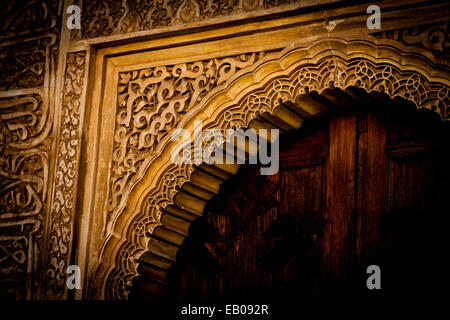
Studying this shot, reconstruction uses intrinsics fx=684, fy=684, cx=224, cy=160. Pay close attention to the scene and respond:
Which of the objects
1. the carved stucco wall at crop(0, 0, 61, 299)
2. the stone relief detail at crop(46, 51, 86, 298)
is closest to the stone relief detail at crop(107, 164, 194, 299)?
the stone relief detail at crop(46, 51, 86, 298)

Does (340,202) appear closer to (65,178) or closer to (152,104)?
(152,104)

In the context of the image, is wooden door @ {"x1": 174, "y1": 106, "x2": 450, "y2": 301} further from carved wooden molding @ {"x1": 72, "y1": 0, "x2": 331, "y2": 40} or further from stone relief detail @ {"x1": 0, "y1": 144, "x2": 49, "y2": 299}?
stone relief detail @ {"x1": 0, "y1": 144, "x2": 49, "y2": 299}

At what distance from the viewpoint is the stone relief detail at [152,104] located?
3.09 meters

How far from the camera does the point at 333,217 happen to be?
9.53 feet

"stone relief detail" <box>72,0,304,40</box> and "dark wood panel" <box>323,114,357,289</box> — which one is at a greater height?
"stone relief detail" <box>72,0,304,40</box>

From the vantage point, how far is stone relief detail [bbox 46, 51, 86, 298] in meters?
3.19

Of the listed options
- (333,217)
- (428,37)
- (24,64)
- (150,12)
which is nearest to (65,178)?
(24,64)

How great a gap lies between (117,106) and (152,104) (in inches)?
7.9

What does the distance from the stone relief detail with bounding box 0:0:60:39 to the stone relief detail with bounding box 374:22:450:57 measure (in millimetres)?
1757

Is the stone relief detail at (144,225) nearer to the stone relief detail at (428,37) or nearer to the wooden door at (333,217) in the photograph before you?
the wooden door at (333,217)

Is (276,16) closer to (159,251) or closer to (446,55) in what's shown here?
(446,55)

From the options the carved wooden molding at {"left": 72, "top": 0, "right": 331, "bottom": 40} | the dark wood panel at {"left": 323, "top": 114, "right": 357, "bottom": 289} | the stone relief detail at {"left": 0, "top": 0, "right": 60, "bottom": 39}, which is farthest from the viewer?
the stone relief detail at {"left": 0, "top": 0, "right": 60, "bottom": 39}

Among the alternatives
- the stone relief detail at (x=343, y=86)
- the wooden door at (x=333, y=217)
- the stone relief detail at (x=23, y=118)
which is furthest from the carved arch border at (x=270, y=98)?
the stone relief detail at (x=23, y=118)

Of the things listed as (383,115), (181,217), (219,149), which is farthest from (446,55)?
(181,217)
